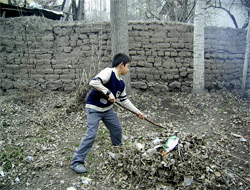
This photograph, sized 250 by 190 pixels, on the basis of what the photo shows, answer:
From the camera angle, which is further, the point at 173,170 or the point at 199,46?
the point at 199,46

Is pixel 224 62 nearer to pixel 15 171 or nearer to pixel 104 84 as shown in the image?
pixel 104 84

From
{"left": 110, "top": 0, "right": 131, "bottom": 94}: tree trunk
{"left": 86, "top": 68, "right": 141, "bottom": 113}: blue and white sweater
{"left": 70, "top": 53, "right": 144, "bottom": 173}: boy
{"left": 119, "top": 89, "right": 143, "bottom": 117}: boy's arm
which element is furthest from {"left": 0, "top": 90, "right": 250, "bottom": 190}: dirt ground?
{"left": 110, "top": 0, "right": 131, "bottom": 94}: tree trunk

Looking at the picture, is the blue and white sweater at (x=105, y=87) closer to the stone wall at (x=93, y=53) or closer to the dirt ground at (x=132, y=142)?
the dirt ground at (x=132, y=142)

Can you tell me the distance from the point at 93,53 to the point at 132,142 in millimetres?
3701

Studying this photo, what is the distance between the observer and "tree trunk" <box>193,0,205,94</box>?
6.07 meters

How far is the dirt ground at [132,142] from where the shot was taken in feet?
9.27

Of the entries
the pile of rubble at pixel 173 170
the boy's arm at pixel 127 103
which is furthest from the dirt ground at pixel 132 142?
the boy's arm at pixel 127 103

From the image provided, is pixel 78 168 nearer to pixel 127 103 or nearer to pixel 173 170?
pixel 127 103

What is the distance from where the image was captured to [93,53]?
6625mm

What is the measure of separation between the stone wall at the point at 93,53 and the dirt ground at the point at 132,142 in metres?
0.51

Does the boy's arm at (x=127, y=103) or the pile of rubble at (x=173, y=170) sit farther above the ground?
the boy's arm at (x=127, y=103)

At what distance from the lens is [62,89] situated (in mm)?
7027

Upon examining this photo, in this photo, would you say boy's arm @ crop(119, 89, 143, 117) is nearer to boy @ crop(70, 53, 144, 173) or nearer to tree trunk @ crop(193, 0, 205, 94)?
boy @ crop(70, 53, 144, 173)

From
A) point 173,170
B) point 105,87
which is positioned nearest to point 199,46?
point 105,87
